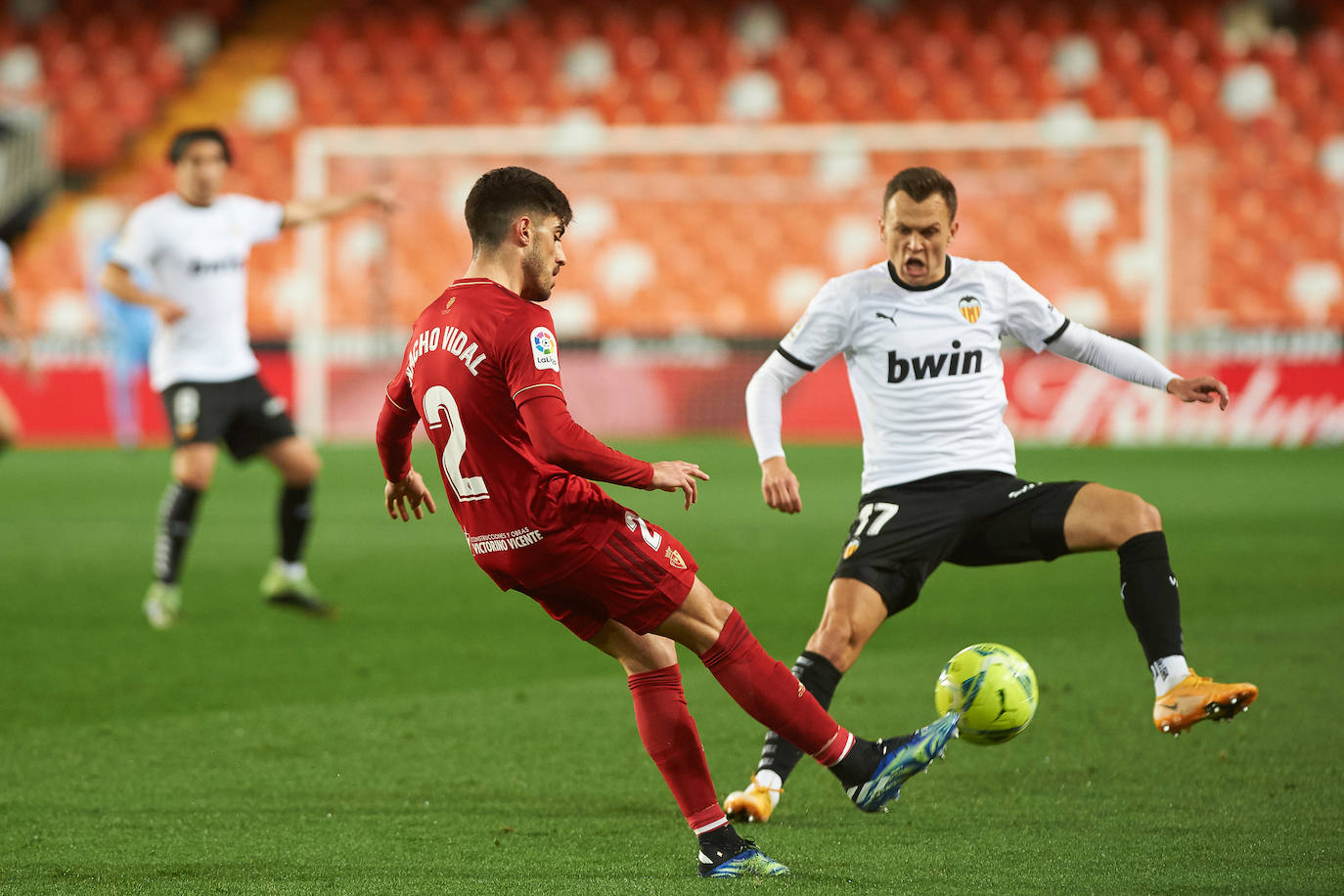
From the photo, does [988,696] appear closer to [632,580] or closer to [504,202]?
[632,580]

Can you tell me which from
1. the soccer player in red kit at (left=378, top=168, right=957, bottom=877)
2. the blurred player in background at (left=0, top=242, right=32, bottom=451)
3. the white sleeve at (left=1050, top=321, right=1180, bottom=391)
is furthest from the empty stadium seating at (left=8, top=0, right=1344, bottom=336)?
the soccer player in red kit at (left=378, top=168, right=957, bottom=877)

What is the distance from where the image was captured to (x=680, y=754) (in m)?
3.74

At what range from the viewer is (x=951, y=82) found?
69.6 ft

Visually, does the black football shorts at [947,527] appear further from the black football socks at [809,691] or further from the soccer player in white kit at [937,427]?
the black football socks at [809,691]

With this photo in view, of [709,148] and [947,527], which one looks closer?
[947,527]

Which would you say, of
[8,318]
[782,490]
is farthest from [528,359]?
[8,318]

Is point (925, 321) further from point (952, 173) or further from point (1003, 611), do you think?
point (952, 173)

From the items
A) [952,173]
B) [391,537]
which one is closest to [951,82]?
[952,173]

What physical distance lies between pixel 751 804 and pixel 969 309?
1607 mm

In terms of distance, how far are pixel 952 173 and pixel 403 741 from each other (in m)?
15.1

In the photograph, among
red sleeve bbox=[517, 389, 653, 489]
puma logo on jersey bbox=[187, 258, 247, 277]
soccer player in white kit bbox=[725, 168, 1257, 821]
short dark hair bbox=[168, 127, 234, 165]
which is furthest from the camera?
puma logo on jersey bbox=[187, 258, 247, 277]

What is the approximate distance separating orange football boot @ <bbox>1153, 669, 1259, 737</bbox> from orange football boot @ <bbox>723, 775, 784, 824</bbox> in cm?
102

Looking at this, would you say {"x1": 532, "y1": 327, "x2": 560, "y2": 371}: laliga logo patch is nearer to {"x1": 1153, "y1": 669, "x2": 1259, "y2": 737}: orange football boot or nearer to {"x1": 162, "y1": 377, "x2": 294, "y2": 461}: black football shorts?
{"x1": 1153, "y1": 669, "x2": 1259, "y2": 737}: orange football boot

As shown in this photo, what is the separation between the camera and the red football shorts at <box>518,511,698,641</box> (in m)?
3.61
